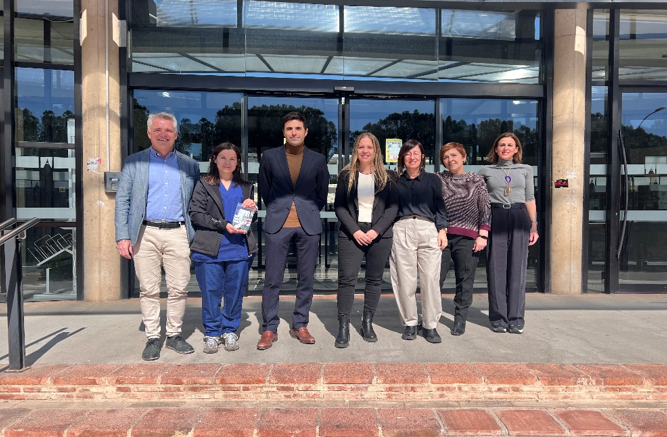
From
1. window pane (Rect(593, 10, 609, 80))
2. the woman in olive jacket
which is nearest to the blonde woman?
the woman in olive jacket

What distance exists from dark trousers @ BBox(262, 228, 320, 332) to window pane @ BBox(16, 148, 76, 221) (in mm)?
3085

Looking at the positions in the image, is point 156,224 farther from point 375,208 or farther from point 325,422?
point 325,422

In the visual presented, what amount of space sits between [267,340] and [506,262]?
90.3 inches

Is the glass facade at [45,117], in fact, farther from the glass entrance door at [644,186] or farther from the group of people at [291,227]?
the glass entrance door at [644,186]

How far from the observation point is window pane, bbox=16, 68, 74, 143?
16.6 feet

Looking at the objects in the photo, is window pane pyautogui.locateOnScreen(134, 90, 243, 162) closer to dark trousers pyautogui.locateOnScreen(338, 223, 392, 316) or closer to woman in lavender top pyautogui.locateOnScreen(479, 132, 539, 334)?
dark trousers pyautogui.locateOnScreen(338, 223, 392, 316)

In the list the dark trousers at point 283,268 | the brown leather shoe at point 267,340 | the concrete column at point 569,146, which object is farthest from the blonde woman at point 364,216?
the concrete column at point 569,146

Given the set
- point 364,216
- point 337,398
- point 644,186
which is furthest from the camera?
point 644,186

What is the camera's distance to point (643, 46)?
18.3 ft

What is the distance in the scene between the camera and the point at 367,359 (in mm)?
3150

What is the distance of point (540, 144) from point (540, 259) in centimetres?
153

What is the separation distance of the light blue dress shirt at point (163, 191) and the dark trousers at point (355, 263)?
4.41 ft

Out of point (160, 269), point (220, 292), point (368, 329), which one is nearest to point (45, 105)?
point (160, 269)

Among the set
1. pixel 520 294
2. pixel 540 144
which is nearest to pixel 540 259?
pixel 540 144
